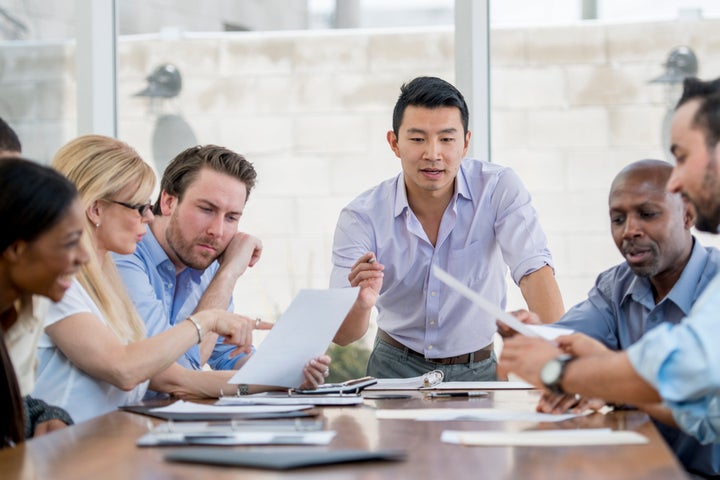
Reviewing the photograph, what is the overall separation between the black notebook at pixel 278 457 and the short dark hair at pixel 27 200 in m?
0.52

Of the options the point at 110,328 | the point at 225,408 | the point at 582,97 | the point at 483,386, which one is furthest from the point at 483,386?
the point at 582,97

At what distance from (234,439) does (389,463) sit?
0.29 metres

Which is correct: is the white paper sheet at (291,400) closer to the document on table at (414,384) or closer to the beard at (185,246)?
the document on table at (414,384)

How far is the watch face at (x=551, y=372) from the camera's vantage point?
1.76 metres

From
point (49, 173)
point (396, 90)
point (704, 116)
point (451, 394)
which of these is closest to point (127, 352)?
point (49, 173)

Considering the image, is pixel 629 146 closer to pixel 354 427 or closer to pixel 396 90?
pixel 396 90

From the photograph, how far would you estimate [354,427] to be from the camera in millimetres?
1864

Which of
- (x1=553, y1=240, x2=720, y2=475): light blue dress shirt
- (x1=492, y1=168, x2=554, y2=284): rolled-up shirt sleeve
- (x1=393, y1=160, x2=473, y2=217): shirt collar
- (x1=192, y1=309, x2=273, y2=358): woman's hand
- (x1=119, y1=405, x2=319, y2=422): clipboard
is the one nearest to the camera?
(x1=119, y1=405, x2=319, y2=422): clipboard

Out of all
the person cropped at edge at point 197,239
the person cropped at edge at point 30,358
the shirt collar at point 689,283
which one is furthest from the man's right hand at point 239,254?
the shirt collar at point 689,283

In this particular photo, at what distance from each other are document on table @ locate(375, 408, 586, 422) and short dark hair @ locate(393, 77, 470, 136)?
1.40 metres

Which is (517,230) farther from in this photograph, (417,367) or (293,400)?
(293,400)

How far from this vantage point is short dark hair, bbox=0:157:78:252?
5.78 ft

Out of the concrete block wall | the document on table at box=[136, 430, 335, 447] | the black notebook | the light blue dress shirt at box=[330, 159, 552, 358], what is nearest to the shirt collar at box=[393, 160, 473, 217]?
the light blue dress shirt at box=[330, 159, 552, 358]

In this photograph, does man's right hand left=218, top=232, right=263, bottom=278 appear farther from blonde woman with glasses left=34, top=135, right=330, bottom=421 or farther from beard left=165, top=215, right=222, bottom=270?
blonde woman with glasses left=34, top=135, right=330, bottom=421
